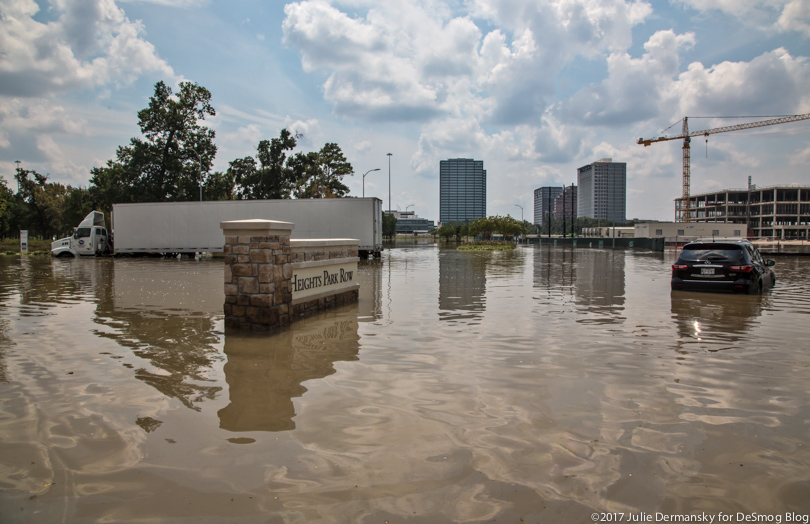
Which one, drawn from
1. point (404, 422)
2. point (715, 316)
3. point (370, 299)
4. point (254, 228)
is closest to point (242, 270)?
point (254, 228)

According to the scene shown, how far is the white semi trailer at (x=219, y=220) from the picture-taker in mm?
30516

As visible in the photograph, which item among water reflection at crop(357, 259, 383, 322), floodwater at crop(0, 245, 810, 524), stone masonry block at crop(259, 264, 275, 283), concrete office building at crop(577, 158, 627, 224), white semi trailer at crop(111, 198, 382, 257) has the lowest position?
floodwater at crop(0, 245, 810, 524)

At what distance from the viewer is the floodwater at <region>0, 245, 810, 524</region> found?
311 cm

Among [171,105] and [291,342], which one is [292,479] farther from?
[171,105]

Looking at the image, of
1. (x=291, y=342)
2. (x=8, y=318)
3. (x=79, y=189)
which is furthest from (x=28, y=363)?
(x=79, y=189)

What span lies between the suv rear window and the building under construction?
112 meters

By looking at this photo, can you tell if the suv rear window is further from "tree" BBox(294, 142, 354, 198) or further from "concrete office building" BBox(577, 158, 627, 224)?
"concrete office building" BBox(577, 158, 627, 224)

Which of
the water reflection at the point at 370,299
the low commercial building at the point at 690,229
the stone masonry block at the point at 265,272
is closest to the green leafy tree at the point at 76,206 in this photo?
the water reflection at the point at 370,299

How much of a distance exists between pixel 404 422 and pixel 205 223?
32.4m

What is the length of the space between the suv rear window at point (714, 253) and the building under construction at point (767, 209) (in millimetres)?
112285

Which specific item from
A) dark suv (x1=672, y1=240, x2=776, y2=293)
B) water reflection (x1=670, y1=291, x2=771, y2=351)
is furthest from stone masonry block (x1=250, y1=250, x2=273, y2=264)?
dark suv (x1=672, y1=240, x2=776, y2=293)

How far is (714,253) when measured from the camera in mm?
12688

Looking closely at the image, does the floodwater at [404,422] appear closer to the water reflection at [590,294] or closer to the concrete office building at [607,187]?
the water reflection at [590,294]

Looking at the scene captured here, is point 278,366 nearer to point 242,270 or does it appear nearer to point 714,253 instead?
point 242,270
